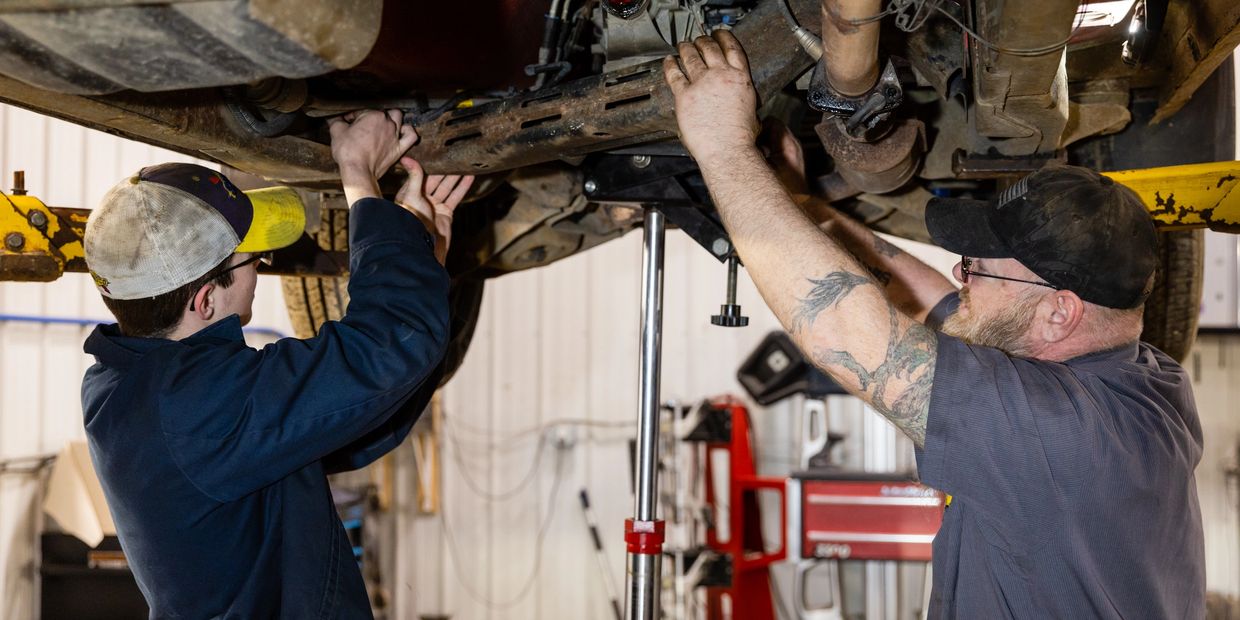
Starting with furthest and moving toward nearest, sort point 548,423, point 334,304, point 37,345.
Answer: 1. point 548,423
2. point 37,345
3. point 334,304

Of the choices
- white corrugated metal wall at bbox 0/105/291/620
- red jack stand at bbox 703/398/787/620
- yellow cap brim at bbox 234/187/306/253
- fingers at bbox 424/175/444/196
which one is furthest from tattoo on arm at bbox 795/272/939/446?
white corrugated metal wall at bbox 0/105/291/620

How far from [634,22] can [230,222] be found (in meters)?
0.76

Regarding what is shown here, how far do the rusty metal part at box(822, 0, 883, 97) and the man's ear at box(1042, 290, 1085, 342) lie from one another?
0.41m

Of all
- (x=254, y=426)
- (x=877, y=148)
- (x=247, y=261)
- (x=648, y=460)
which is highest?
(x=877, y=148)

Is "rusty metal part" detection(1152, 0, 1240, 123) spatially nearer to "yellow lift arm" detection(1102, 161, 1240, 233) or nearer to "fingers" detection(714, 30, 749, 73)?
"yellow lift arm" detection(1102, 161, 1240, 233)

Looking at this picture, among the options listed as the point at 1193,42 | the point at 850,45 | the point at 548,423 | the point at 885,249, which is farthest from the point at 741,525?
the point at 850,45

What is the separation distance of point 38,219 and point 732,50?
1300 millimetres

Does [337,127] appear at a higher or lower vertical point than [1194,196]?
higher

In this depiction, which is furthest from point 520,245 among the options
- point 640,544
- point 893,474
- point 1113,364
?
point 893,474

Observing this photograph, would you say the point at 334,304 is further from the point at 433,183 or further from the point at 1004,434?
the point at 1004,434

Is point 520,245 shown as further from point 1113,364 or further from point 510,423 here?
point 510,423

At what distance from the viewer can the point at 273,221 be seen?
162cm

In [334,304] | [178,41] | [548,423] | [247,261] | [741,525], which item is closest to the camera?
[178,41]

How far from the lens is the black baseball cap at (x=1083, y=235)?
1.23 meters
